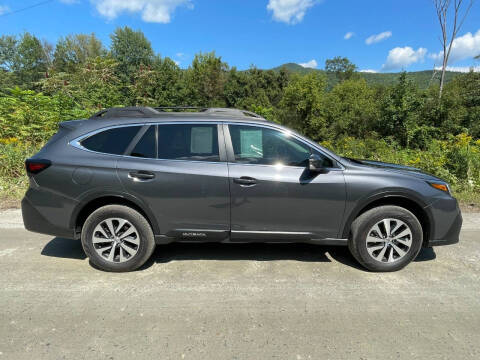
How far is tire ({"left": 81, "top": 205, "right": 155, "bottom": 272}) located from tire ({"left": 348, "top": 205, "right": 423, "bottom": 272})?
2356mm

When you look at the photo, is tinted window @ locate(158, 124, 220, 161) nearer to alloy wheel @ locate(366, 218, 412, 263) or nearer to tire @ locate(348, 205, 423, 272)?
tire @ locate(348, 205, 423, 272)

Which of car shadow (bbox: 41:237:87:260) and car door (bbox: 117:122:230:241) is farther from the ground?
car door (bbox: 117:122:230:241)

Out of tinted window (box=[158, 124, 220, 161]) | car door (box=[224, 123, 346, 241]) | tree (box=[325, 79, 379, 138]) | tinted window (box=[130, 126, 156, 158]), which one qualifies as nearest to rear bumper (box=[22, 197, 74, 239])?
tinted window (box=[130, 126, 156, 158])

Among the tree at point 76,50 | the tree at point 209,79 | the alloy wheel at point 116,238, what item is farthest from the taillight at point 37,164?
the tree at point 76,50

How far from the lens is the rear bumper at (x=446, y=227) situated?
3.19 metres

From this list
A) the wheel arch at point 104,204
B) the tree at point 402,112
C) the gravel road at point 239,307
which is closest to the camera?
the gravel road at point 239,307

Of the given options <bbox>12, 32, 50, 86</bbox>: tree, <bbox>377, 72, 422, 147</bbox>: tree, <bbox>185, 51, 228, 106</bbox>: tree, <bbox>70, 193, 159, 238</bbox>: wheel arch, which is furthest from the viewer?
<bbox>12, 32, 50, 86</bbox>: tree

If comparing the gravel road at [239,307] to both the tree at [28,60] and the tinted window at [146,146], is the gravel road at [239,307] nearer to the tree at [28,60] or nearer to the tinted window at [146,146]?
the tinted window at [146,146]

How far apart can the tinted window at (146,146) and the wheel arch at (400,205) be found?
2342 mm

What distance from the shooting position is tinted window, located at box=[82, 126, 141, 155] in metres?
3.19

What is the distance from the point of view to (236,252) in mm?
3738

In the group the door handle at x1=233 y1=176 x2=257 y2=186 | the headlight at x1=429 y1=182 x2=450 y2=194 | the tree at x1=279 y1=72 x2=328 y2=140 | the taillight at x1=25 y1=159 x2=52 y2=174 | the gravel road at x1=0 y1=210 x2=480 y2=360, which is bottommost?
the gravel road at x1=0 y1=210 x2=480 y2=360

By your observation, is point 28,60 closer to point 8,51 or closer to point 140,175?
point 8,51

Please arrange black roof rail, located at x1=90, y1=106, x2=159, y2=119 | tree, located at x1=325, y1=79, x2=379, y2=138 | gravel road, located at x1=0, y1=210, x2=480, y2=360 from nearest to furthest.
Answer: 1. gravel road, located at x1=0, y1=210, x2=480, y2=360
2. black roof rail, located at x1=90, y1=106, x2=159, y2=119
3. tree, located at x1=325, y1=79, x2=379, y2=138
